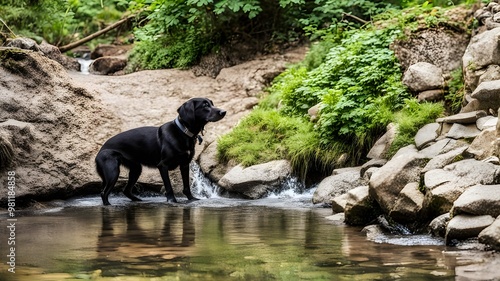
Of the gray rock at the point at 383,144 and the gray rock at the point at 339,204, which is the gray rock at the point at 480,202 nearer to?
the gray rock at the point at 339,204

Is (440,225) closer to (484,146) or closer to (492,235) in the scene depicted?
(492,235)

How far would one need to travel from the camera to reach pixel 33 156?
10.4 metres

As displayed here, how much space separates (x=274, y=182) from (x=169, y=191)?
1.49 m

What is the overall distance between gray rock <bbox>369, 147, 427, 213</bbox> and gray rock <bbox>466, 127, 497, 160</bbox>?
510 mm

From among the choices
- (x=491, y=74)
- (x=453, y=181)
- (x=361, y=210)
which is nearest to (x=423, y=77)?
(x=491, y=74)

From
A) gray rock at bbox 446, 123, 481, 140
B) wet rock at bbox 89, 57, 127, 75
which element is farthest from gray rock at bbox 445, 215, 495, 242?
wet rock at bbox 89, 57, 127, 75

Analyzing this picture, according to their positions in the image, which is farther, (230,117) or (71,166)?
(230,117)

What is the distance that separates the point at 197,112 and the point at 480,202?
5126 millimetres

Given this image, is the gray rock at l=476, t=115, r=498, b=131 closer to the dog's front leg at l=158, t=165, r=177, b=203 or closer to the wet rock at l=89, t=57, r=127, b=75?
the dog's front leg at l=158, t=165, r=177, b=203

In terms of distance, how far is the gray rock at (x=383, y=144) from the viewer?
9.91 metres

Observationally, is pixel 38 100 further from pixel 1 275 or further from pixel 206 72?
pixel 1 275

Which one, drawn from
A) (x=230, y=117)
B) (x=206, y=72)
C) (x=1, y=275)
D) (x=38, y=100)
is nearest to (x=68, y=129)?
(x=38, y=100)

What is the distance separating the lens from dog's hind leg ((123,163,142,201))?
10.6 m

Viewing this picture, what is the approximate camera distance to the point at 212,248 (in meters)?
6.09
